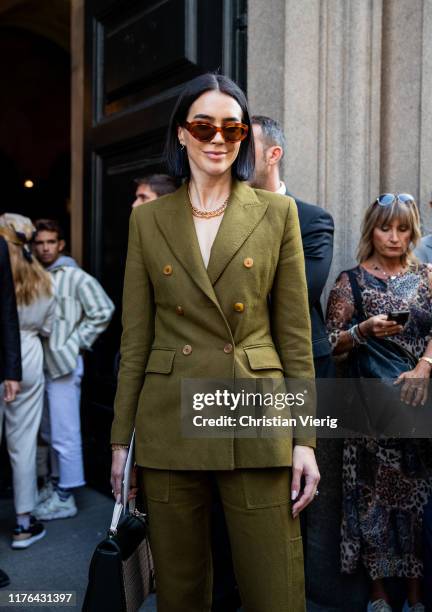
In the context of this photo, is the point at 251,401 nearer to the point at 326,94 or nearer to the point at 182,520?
the point at 182,520

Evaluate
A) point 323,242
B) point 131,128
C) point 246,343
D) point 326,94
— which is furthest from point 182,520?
point 131,128

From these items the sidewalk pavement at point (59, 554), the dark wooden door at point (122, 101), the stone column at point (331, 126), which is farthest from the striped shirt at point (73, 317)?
the stone column at point (331, 126)

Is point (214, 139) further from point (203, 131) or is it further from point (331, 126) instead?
point (331, 126)

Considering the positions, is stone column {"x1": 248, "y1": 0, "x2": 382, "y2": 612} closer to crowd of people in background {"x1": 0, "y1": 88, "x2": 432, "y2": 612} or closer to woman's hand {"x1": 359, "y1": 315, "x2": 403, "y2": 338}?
crowd of people in background {"x1": 0, "y1": 88, "x2": 432, "y2": 612}

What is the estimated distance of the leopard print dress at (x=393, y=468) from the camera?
2525 millimetres

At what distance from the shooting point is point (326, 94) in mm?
3078

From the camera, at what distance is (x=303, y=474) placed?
174 centimetres

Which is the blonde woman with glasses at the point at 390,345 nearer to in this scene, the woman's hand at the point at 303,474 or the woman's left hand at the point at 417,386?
the woman's left hand at the point at 417,386

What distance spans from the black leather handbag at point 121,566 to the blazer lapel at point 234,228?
2.02ft

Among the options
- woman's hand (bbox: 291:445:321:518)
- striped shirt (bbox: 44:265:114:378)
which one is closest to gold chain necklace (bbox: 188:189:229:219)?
woman's hand (bbox: 291:445:321:518)

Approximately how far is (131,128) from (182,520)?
3.02 m

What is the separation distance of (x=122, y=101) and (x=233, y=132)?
9.27 ft

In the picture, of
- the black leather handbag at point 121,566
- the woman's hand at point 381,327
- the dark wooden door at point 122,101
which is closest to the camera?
the black leather handbag at point 121,566

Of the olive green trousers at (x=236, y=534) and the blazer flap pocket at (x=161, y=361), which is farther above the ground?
the blazer flap pocket at (x=161, y=361)
